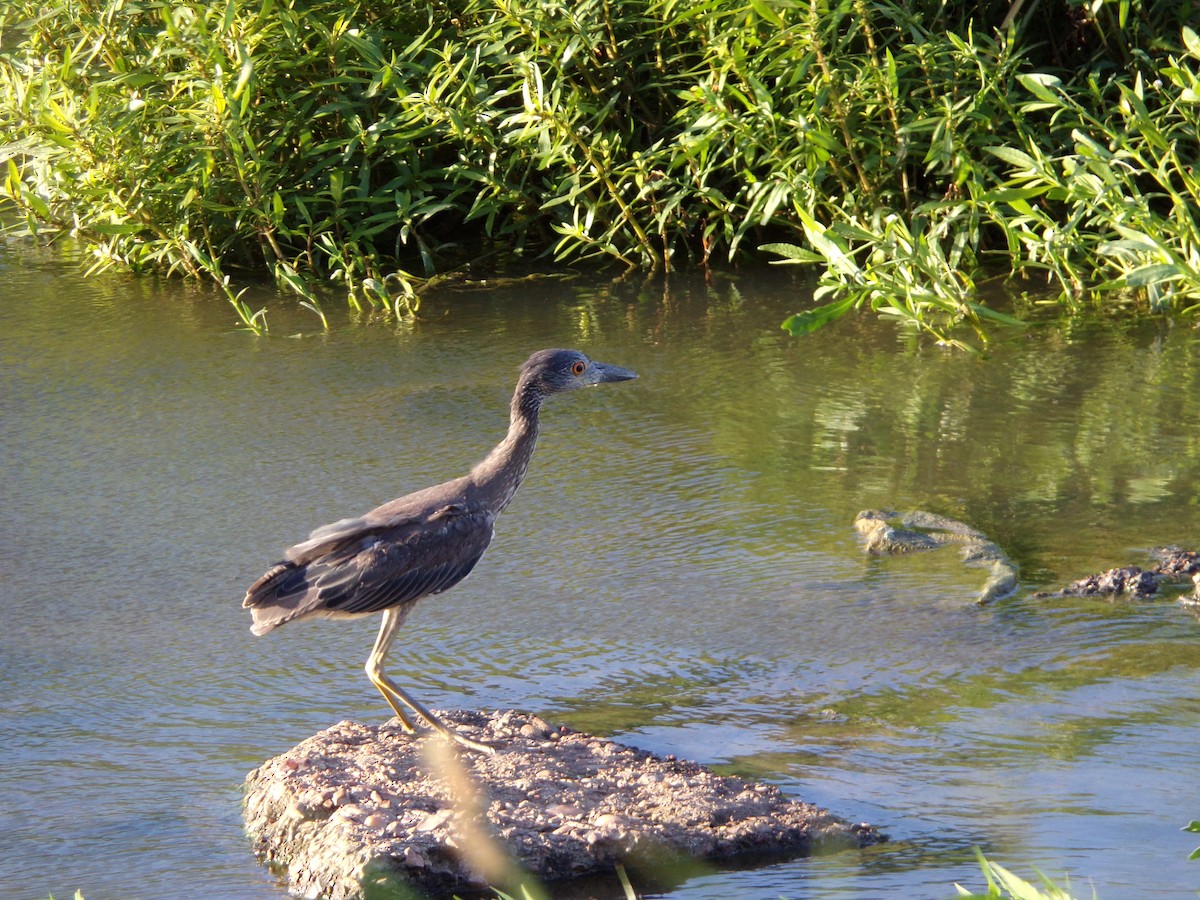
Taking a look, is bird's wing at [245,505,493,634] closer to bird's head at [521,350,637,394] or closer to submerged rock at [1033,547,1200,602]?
bird's head at [521,350,637,394]

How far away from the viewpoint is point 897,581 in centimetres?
463

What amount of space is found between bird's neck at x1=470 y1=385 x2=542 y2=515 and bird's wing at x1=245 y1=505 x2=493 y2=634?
9.0 inches

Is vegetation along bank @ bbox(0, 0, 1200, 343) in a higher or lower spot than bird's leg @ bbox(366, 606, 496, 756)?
higher

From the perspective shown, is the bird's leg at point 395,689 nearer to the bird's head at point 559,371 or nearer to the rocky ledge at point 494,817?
the rocky ledge at point 494,817

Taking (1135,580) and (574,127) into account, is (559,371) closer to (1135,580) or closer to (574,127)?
(1135,580)

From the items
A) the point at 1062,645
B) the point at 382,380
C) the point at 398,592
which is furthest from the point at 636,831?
the point at 382,380

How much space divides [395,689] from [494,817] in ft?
2.39

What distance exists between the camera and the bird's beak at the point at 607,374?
4672 millimetres

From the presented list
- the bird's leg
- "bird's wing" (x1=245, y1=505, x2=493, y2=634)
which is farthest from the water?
"bird's wing" (x1=245, y1=505, x2=493, y2=634)

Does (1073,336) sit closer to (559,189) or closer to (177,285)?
(559,189)

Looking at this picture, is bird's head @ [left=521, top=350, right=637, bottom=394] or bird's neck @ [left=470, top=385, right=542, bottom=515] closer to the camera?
bird's neck @ [left=470, top=385, right=542, bottom=515]

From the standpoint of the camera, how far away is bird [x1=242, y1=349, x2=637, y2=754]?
3887 mm

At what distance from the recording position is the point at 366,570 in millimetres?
3938

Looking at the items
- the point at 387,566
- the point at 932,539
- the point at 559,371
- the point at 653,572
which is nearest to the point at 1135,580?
the point at 932,539
